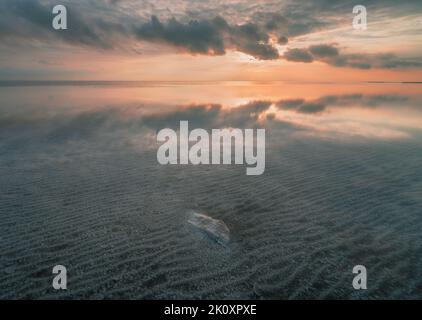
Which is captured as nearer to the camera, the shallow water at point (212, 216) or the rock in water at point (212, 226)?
the shallow water at point (212, 216)

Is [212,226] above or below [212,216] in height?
below

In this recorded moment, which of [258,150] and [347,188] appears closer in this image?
[347,188]

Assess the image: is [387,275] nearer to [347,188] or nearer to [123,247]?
[347,188]

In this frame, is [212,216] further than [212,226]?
Yes

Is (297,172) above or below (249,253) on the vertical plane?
above

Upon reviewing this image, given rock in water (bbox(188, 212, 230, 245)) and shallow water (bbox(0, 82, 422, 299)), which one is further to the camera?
rock in water (bbox(188, 212, 230, 245))

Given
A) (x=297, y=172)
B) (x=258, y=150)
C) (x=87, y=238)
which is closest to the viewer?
(x=87, y=238)

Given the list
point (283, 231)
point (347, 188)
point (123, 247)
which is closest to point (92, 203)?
point (123, 247)
